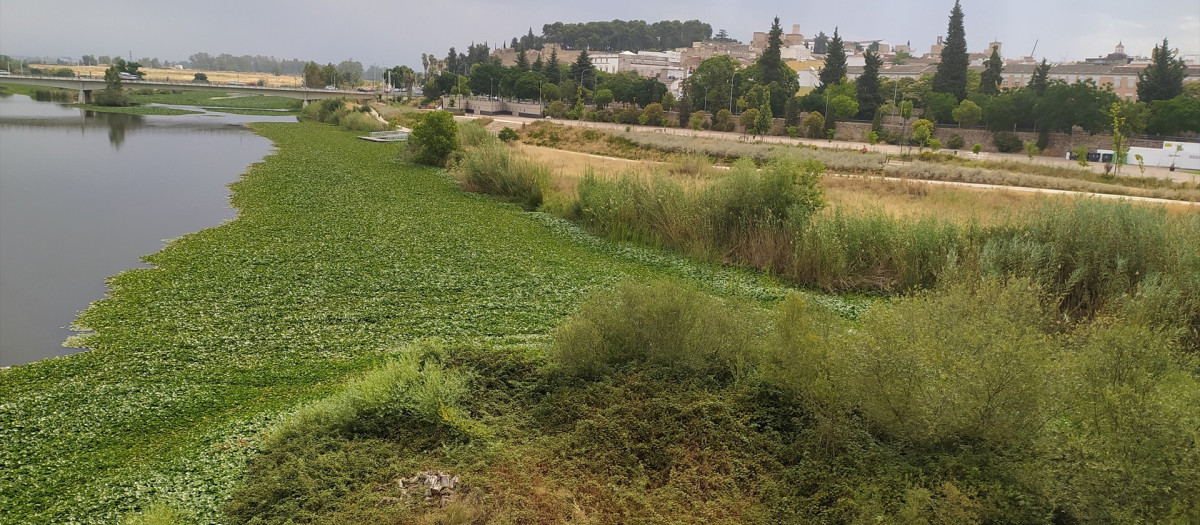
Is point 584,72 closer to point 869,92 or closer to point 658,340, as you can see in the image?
point 869,92

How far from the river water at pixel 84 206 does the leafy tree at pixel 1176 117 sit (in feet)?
183

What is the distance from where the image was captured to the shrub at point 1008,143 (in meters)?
53.6

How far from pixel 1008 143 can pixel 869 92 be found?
1431 cm

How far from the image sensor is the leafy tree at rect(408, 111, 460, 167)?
2614 cm

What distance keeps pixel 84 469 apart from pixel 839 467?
15.8 feet

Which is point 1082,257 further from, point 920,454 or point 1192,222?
point 920,454

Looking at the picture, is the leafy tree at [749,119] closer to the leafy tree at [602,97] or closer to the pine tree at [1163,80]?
the leafy tree at [602,97]

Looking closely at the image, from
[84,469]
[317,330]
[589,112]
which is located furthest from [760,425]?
[589,112]

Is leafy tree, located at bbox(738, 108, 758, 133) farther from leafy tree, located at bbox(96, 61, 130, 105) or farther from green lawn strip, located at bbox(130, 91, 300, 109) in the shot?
leafy tree, located at bbox(96, 61, 130, 105)

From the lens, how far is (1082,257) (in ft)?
29.9

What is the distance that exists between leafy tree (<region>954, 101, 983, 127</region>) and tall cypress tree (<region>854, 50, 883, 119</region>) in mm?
7987

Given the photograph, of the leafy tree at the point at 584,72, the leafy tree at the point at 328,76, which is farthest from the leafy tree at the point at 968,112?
the leafy tree at the point at 328,76

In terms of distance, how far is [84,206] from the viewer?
1898 cm

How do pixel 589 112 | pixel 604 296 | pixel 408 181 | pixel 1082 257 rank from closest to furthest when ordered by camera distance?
1. pixel 604 296
2. pixel 1082 257
3. pixel 408 181
4. pixel 589 112
